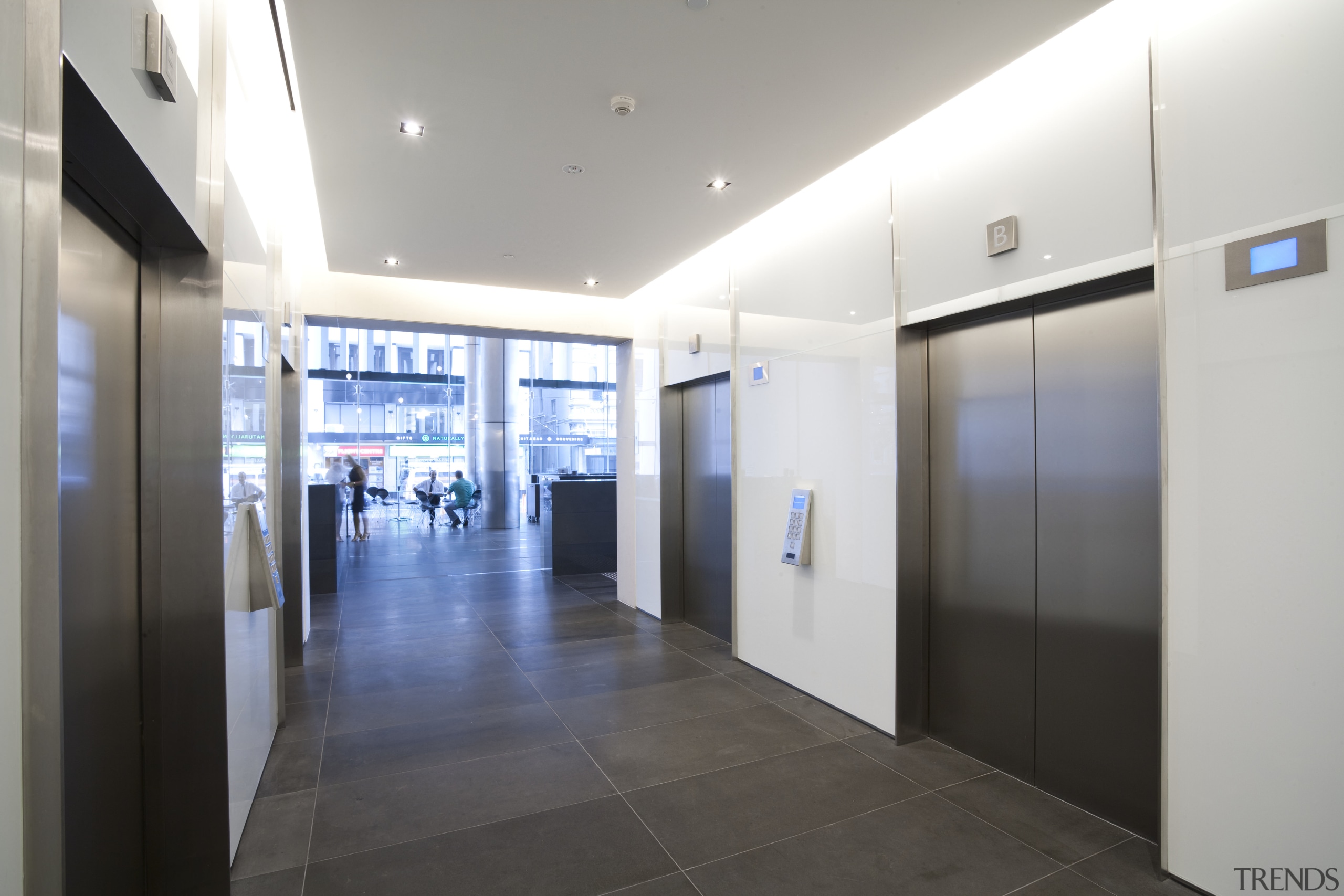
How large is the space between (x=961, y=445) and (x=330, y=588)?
779 centimetres

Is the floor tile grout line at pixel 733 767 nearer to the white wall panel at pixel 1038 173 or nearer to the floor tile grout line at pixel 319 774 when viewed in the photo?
the floor tile grout line at pixel 319 774

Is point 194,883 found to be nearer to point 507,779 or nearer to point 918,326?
point 507,779

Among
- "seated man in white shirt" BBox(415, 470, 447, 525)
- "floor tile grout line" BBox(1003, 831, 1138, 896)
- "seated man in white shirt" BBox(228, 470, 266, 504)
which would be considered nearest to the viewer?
"floor tile grout line" BBox(1003, 831, 1138, 896)

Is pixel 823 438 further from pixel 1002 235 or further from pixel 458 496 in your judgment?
pixel 458 496

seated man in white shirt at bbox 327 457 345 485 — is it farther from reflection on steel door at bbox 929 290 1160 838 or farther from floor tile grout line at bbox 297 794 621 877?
reflection on steel door at bbox 929 290 1160 838

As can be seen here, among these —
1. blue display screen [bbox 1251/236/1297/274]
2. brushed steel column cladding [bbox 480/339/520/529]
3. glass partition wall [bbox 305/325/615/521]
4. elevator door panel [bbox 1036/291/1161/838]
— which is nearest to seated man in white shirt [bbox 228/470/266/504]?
elevator door panel [bbox 1036/291/1161/838]

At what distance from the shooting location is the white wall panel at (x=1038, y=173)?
2971mm

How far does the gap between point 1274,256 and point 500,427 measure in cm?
1669

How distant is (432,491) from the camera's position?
1648 cm

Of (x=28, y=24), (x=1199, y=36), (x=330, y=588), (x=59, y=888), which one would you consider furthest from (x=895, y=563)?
(x=330, y=588)

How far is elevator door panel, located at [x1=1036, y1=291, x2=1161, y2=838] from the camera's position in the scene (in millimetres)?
3100

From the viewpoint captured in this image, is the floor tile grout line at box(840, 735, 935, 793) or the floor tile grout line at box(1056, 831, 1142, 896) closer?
the floor tile grout line at box(1056, 831, 1142, 896)

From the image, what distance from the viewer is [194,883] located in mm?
2559

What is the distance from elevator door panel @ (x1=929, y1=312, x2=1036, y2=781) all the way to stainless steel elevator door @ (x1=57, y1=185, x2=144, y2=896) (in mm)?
3872
